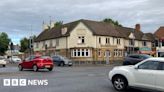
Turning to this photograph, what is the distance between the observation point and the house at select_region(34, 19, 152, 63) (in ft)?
216

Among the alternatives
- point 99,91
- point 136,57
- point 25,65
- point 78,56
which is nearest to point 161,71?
point 99,91

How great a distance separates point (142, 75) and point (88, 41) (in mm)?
52997

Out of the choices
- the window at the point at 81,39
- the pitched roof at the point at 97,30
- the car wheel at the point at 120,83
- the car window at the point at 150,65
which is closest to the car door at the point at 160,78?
the car window at the point at 150,65

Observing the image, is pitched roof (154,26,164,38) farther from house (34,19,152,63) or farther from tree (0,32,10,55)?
tree (0,32,10,55)

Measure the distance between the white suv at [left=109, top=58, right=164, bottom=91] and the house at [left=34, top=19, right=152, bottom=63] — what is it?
47304 mm

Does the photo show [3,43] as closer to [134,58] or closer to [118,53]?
[118,53]

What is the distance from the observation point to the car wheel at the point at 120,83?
13.9 metres

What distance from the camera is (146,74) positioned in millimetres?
12906

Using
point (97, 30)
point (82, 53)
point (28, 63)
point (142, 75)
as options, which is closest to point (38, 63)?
point (28, 63)

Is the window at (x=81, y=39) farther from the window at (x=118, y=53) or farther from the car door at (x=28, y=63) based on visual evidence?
the car door at (x=28, y=63)

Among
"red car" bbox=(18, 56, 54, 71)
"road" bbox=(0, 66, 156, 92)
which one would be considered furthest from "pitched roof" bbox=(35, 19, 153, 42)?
"road" bbox=(0, 66, 156, 92)

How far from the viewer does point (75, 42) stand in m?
66.6

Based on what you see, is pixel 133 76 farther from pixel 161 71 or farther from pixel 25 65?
pixel 25 65

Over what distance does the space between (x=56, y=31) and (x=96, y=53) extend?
13362 mm
